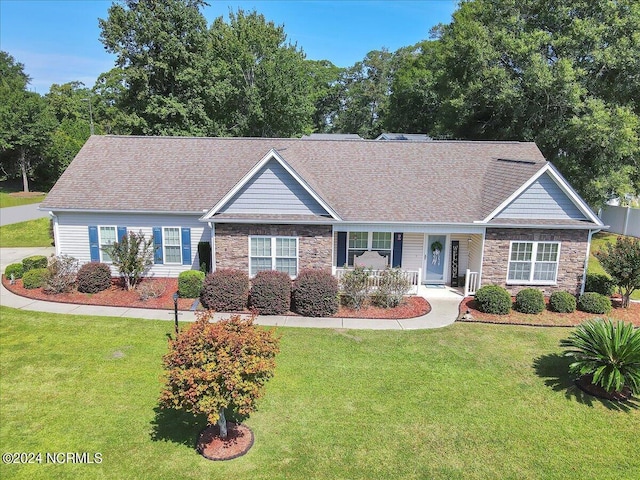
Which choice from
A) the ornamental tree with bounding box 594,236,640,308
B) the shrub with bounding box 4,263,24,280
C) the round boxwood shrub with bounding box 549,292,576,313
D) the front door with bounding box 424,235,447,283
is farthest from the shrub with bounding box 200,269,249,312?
the ornamental tree with bounding box 594,236,640,308

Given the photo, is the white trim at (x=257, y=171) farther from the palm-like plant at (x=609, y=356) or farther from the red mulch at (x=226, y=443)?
the red mulch at (x=226, y=443)

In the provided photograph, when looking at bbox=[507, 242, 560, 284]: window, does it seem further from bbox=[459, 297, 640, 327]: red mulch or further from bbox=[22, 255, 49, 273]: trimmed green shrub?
bbox=[22, 255, 49, 273]: trimmed green shrub

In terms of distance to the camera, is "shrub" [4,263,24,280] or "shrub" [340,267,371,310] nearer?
"shrub" [340,267,371,310]

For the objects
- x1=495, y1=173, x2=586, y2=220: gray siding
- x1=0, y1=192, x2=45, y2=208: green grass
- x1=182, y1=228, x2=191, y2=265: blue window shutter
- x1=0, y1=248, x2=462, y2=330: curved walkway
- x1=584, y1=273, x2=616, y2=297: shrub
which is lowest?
x1=0, y1=248, x2=462, y2=330: curved walkway

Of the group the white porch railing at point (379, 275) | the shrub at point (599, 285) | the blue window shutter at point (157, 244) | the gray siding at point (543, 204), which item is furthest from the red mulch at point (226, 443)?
the shrub at point (599, 285)

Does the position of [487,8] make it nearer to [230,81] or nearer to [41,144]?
[230,81]
